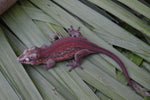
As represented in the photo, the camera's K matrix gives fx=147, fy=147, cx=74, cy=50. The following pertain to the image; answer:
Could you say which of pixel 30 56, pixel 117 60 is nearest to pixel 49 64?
pixel 30 56

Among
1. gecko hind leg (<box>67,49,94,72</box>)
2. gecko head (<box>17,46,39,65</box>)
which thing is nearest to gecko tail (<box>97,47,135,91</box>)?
gecko hind leg (<box>67,49,94,72</box>)

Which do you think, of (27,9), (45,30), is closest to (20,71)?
(45,30)

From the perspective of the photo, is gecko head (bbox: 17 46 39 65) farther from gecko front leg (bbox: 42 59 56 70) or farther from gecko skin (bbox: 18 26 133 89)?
gecko front leg (bbox: 42 59 56 70)

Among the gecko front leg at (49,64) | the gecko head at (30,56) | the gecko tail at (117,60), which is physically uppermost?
the gecko head at (30,56)

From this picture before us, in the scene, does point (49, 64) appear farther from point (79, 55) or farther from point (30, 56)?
point (79, 55)

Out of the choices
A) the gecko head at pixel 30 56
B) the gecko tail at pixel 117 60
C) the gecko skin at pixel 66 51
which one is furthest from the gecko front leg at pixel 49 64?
the gecko tail at pixel 117 60

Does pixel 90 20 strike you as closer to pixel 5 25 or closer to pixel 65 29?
pixel 65 29

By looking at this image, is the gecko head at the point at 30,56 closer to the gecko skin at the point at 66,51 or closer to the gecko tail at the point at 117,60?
the gecko skin at the point at 66,51

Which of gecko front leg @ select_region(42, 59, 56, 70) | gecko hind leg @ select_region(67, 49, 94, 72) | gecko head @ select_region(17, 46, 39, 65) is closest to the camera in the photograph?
gecko head @ select_region(17, 46, 39, 65)
